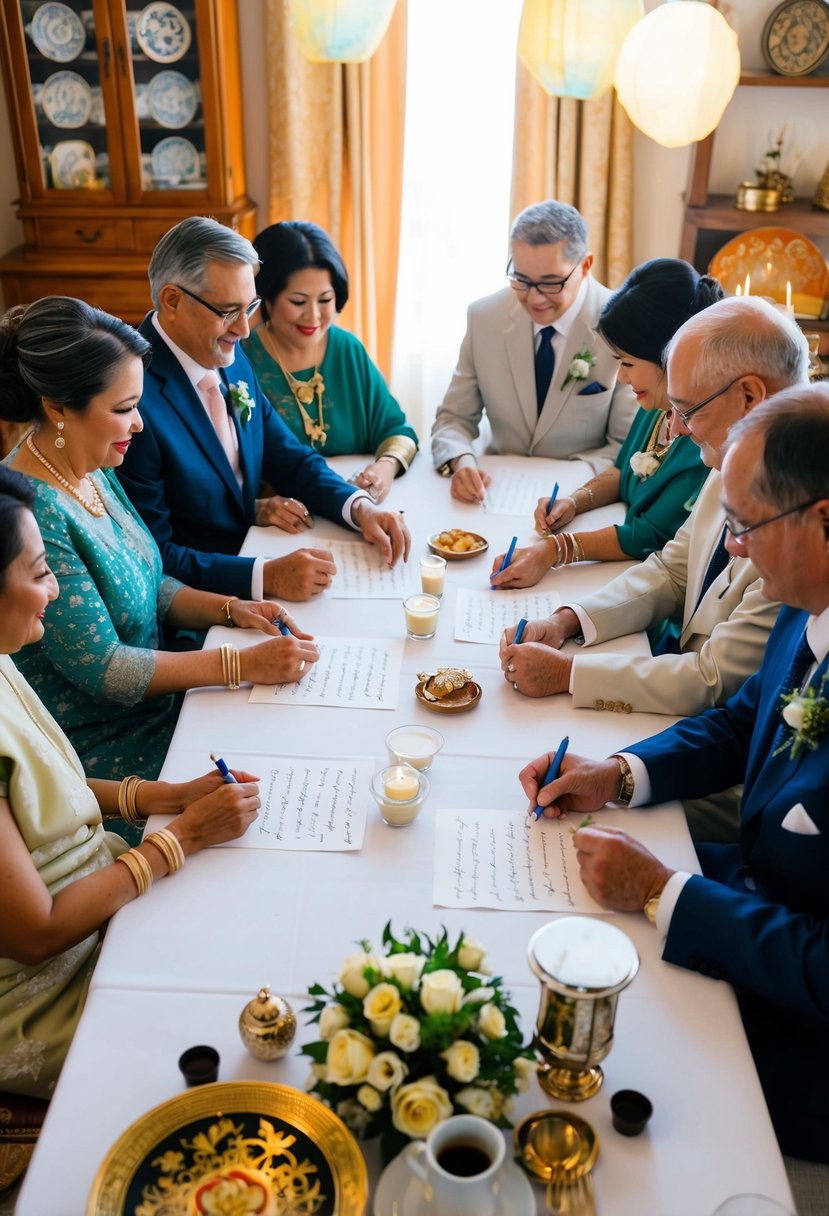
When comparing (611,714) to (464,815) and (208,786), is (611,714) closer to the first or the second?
(464,815)

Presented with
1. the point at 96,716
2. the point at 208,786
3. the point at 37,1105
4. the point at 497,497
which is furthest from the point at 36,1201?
the point at 497,497

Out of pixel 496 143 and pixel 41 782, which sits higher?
pixel 496 143

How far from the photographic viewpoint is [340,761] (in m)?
1.94

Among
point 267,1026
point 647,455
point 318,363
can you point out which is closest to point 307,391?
point 318,363

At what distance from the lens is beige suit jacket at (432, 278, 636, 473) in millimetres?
3492

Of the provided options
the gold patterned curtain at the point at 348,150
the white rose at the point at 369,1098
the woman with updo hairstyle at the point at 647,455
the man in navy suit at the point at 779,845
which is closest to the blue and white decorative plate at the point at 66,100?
the gold patterned curtain at the point at 348,150

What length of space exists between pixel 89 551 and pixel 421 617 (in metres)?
0.73

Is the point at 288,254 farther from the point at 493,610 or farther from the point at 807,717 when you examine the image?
the point at 807,717

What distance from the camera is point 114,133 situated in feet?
14.9

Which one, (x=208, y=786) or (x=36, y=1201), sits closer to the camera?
(x=36, y=1201)

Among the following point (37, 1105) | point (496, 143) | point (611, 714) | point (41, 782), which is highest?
point (496, 143)

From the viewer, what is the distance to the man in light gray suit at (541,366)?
10.9ft

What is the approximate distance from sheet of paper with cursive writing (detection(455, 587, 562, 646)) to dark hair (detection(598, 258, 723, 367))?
0.70 metres

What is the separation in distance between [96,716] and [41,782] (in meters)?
0.71
